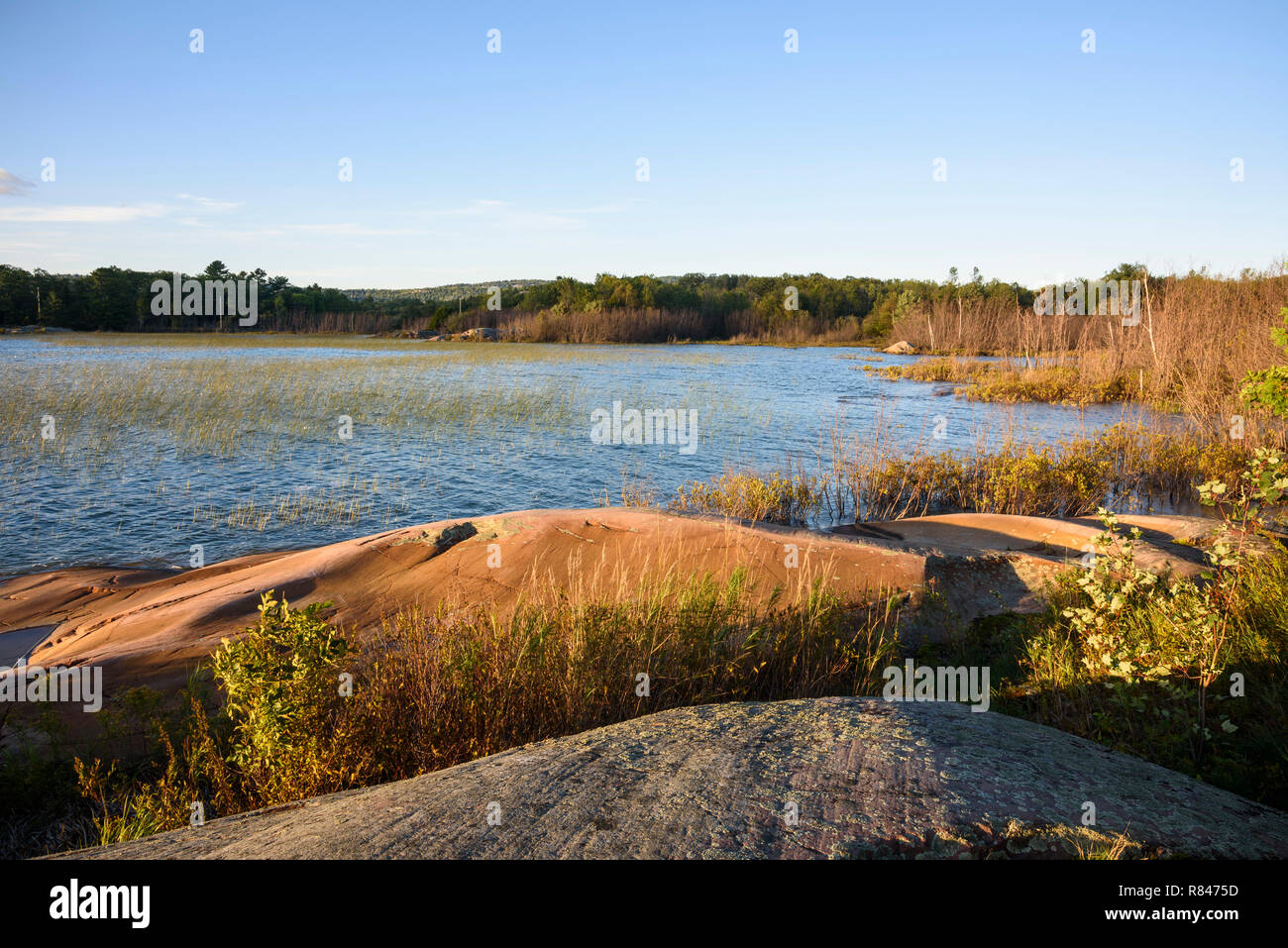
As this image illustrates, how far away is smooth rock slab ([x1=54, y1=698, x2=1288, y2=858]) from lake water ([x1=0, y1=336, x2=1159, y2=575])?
10099mm

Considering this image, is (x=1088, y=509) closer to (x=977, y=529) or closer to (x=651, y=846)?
(x=977, y=529)

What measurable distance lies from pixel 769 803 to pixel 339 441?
64.0 ft

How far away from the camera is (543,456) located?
737 inches

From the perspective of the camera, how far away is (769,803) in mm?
2697

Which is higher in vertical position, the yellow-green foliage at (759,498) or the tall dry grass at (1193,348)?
the tall dry grass at (1193,348)

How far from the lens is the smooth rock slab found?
2.48 m

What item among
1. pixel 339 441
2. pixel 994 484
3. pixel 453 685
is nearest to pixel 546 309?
pixel 339 441

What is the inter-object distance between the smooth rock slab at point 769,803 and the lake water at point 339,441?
10.1m

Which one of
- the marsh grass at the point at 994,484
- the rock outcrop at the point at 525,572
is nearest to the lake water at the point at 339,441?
the marsh grass at the point at 994,484

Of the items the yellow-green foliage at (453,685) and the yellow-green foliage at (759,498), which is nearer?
the yellow-green foliage at (453,685)

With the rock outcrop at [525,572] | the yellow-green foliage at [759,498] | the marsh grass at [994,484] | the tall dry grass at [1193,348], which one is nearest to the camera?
the rock outcrop at [525,572]

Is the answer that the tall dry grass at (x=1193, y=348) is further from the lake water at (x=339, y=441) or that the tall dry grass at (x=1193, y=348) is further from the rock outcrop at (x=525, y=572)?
the rock outcrop at (x=525, y=572)

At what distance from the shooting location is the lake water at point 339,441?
1286cm

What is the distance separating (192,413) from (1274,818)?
25.7 meters
